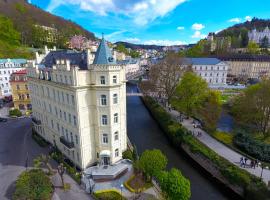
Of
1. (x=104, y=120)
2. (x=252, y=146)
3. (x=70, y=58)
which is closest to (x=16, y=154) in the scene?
(x=104, y=120)

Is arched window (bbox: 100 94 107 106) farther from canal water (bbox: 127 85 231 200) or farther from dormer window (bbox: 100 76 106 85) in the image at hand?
canal water (bbox: 127 85 231 200)

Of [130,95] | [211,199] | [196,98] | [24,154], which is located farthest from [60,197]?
[130,95]

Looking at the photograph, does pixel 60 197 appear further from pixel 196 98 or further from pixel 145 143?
pixel 196 98

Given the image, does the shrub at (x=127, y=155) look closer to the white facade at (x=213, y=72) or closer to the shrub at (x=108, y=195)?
the shrub at (x=108, y=195)

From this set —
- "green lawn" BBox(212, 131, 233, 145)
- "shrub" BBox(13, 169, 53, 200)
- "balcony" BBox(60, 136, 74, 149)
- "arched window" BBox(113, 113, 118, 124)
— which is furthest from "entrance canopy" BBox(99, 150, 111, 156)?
"green lawn" BBox(212, 131, 233, 145)

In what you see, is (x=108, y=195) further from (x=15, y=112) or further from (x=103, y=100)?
(x=15, y=112)

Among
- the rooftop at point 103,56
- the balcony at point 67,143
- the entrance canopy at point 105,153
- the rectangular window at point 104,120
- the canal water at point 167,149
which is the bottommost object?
the canal water at point 167,149

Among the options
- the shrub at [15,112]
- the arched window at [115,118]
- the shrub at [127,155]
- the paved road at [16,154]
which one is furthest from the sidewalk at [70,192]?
the shrub at [15,112]
